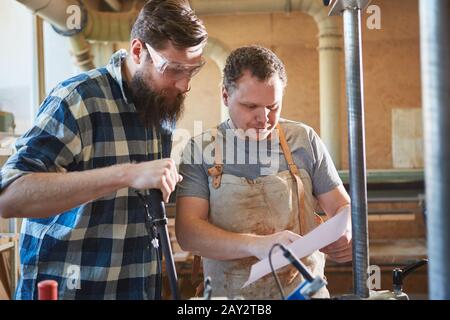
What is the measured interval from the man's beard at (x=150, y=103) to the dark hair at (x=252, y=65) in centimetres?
18

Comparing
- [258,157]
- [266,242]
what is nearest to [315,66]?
[258,157]

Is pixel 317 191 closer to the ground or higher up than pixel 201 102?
closer to the ground

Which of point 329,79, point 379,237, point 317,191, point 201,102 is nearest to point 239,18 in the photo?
point 201,102

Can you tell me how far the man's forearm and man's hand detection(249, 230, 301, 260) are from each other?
0.51 metres

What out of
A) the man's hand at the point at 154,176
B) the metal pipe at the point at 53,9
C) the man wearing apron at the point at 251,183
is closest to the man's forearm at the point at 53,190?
the man's hand at the point at 154,176

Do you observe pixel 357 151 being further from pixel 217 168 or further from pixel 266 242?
pixel 217 168

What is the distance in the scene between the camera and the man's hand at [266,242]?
59.0 inches

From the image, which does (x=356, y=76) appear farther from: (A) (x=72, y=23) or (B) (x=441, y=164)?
(A) (x=72, y=23)

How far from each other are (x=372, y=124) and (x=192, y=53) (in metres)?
4.73

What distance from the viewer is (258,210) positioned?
172 centimetres

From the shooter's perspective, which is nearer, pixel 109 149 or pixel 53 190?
pixel 53 190

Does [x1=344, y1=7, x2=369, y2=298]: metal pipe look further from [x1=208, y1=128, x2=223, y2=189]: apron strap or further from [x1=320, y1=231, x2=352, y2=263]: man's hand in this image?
[x1=208, y1=128, x2=223, y2=189]: apron strap

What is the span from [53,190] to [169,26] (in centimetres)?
58
